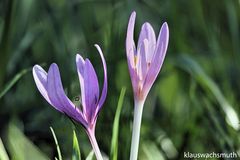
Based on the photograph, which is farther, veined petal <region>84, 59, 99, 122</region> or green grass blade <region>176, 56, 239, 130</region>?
green grass blade <region>176, 56, 239, 130</region>

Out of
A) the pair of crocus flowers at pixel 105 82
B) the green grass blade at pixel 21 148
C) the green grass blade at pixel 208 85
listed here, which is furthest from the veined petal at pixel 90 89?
the green grass blade at pixel 208 85

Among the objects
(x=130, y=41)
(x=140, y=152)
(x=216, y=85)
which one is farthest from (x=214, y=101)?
(x=130, y=41)

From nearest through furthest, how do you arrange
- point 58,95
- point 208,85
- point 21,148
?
1. point 58,95
2. point 21,148
3. point 208,85

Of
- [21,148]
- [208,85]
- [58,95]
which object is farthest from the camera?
[208,85]

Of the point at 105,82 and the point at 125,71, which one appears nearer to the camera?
the point at 105,82

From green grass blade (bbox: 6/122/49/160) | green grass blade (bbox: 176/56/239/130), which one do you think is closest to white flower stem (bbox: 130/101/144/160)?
green grass blade (bbox: 6/122/49/160)

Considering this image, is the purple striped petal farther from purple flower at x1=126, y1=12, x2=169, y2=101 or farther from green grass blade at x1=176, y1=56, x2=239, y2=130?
green grass blade at x1=176, y1=56, x2=239, y2=130

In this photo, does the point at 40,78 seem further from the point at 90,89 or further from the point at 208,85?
the point at 208,85

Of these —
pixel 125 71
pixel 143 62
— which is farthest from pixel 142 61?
pixel 125 71
